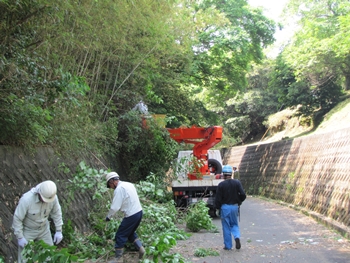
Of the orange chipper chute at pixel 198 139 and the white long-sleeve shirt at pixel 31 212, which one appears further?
the orange chipper chute at pixel 198 139

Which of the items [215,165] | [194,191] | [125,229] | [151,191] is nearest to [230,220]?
[151,191]

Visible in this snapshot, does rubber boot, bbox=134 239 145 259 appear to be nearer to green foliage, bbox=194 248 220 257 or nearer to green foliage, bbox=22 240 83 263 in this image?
green foliage, bbox=194 248 220 257

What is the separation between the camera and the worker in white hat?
530 cm

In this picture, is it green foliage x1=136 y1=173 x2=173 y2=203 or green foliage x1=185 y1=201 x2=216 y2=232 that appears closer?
green foliage x1=136 y1=173 x2=173 y2=203

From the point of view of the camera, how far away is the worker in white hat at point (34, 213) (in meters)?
5.30

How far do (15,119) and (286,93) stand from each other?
2769 cm

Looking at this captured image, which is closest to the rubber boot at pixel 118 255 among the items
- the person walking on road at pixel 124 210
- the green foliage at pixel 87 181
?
the person walking on road at pixel 124 210

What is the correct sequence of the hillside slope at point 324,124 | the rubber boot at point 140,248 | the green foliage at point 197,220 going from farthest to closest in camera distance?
the hillside slope at point 324,124 < the green foliage at point 197,220 < the rubber boot at point 140,248

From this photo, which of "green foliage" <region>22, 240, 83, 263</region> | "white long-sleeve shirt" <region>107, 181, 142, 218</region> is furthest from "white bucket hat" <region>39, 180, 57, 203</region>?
"white long-sleeve shirt" <region>107, 181, 142, 218</region>

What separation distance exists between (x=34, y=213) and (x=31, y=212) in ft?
0.14

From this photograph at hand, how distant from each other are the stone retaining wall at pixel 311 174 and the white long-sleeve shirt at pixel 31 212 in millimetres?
6637

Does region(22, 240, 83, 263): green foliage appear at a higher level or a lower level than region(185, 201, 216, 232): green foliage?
higher

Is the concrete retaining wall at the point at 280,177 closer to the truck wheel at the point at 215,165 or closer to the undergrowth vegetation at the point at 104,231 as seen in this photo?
the undergrowth vegetation at the point at 104,231

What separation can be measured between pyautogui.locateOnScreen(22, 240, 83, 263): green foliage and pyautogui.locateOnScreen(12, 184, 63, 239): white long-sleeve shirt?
663 mm
